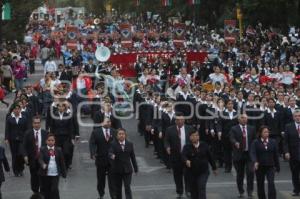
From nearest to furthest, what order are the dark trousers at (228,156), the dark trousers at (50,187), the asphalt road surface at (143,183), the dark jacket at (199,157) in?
the dark trousers at (50,187)
the dark jacket at (199,157)
the asphalt road surface at (143,183)
the dark trousers at (228,156)

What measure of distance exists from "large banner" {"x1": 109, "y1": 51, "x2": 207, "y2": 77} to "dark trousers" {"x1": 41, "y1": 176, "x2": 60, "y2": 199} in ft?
97.8

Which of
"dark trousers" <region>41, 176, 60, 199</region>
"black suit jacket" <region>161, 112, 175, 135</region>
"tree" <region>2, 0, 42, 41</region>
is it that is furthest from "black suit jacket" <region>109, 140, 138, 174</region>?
"tree" <region>2, 0, 42, 41</region>

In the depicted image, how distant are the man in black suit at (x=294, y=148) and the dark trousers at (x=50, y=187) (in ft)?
15.1

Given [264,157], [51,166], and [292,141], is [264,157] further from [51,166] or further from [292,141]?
[51,166]

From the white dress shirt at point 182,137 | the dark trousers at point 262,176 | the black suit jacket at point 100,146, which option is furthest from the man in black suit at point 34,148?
the dark trousers at point 262,176

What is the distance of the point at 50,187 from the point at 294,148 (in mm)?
4951

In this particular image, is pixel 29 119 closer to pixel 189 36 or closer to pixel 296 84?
pixel 296 84

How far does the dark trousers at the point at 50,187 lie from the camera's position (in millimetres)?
18844

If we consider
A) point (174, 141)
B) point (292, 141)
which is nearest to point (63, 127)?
point (174, 141)

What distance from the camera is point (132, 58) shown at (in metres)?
50.2

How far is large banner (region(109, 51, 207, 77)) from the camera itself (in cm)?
4950

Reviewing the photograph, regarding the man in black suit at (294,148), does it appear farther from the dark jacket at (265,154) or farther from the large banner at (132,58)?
the large banner at (132,58)

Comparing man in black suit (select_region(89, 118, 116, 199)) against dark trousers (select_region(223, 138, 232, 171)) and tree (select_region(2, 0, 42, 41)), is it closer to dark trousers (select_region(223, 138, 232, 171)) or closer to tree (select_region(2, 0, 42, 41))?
dark trousers (select_region(223, 138, 232, 171))

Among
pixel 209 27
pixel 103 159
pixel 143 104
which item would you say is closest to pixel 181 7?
pixel 209 27
